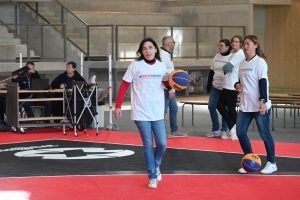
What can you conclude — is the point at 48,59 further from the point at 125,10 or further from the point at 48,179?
the point at 48,179

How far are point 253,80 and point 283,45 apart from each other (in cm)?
1771

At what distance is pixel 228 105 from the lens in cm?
1113

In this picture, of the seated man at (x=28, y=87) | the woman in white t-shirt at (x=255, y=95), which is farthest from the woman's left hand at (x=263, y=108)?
the seated man at (x=28, y=87)

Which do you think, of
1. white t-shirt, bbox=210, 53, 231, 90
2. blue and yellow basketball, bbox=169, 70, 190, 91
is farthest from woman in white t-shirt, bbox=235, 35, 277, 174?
white t-shirt, bbox=210, 53, 231, 90

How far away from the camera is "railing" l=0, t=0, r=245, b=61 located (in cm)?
→ 1984

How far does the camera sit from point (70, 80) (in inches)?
511

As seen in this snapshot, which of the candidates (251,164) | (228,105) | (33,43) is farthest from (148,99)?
(33,43)

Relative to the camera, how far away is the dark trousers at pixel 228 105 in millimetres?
11062

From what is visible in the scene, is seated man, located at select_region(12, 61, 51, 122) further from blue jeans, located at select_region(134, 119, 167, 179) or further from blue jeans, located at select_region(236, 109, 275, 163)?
blue jeans, located at select_region(134, 119, 167, 179)

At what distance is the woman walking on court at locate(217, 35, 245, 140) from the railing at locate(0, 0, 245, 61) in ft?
27.8

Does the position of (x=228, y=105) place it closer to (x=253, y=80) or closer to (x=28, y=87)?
(x=253, y=80)

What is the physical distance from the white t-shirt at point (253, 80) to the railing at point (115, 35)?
11.2 metres

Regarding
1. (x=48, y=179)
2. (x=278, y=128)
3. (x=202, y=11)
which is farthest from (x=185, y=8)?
(x=48, y=179)

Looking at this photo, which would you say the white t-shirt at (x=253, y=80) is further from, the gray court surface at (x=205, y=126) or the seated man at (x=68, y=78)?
the seated man at (x=68, y=78)
